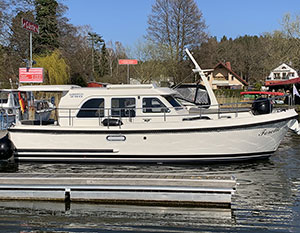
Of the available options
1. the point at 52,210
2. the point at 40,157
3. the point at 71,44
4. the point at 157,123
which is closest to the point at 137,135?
the point at 157,123

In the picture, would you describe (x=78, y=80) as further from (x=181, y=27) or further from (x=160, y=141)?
(x=160, y=141)

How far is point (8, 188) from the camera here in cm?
955

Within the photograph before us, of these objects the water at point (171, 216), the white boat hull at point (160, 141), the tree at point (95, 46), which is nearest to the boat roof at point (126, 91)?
the white boat hull at point (160, 141)

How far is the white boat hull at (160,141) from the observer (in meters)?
12.6

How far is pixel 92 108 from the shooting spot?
45.0 ft

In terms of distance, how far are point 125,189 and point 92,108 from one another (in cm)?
512

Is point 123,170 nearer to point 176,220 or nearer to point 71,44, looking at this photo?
point 176,220

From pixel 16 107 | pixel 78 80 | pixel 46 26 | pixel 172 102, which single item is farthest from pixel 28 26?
pixel 46 26

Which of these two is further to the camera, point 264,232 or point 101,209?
point 101,209

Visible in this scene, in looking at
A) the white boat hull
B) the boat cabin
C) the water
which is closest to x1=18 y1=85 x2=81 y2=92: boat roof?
the boat cabin

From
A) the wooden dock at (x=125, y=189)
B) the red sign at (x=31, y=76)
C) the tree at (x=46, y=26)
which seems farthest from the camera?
the tree at (x=46, y=26)

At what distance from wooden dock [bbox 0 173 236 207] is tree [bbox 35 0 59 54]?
122 feet

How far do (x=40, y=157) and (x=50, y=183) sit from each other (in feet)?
14.3

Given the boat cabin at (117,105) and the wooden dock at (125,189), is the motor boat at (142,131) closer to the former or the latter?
the boat cabin at (117,105)
